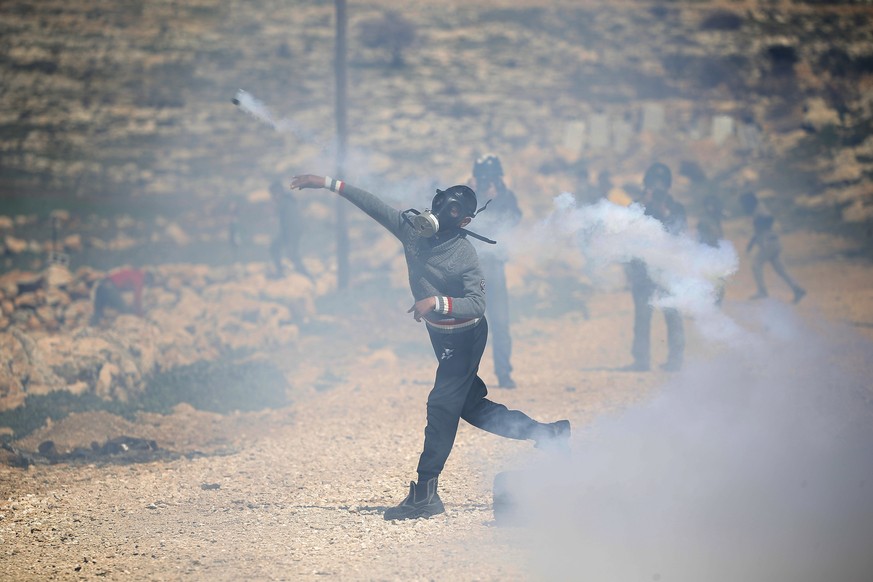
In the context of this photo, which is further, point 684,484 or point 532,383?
point 532,383

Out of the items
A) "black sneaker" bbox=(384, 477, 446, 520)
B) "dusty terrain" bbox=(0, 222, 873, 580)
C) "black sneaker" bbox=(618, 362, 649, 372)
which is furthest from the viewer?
Result: "black sneaker" bbox=(618, 362, 649, 372)

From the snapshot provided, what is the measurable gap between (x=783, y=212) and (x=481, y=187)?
11.5 metres

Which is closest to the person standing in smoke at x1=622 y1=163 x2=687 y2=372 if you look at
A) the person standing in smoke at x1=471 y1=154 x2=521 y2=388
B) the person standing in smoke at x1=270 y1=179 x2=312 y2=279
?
the person standing in smoke at x1=471 y1=154 x2=521 y2=388

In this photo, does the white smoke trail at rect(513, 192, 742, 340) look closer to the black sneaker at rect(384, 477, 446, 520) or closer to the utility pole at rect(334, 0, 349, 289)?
the black sneaker at rect(384, 477, 446, 520)

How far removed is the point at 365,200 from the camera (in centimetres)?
646

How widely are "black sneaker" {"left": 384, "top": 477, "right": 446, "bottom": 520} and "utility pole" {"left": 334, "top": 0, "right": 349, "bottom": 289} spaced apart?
10.6 m

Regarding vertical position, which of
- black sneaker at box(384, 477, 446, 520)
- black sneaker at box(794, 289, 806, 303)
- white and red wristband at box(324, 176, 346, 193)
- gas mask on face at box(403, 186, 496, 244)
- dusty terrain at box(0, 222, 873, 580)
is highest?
white and red wristband at box(324, 176, 346, 193)

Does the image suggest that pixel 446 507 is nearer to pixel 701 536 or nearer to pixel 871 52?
pixel 701 536

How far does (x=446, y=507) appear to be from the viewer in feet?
22.2

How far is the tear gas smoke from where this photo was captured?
5539mm

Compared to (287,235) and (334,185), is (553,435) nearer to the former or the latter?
(334,185)

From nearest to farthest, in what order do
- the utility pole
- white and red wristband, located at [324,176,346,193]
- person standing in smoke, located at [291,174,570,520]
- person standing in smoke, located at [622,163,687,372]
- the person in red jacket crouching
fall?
person standing in smoke, located at [291,174,570,520], white and red wristband, located at [324,176,346,193], person standing in smoke, located at [622,163,687,372], the person in red jacket crouching, the utility pole

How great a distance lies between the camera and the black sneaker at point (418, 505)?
6418mm

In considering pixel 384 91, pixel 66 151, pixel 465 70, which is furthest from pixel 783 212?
pixel 66 151
